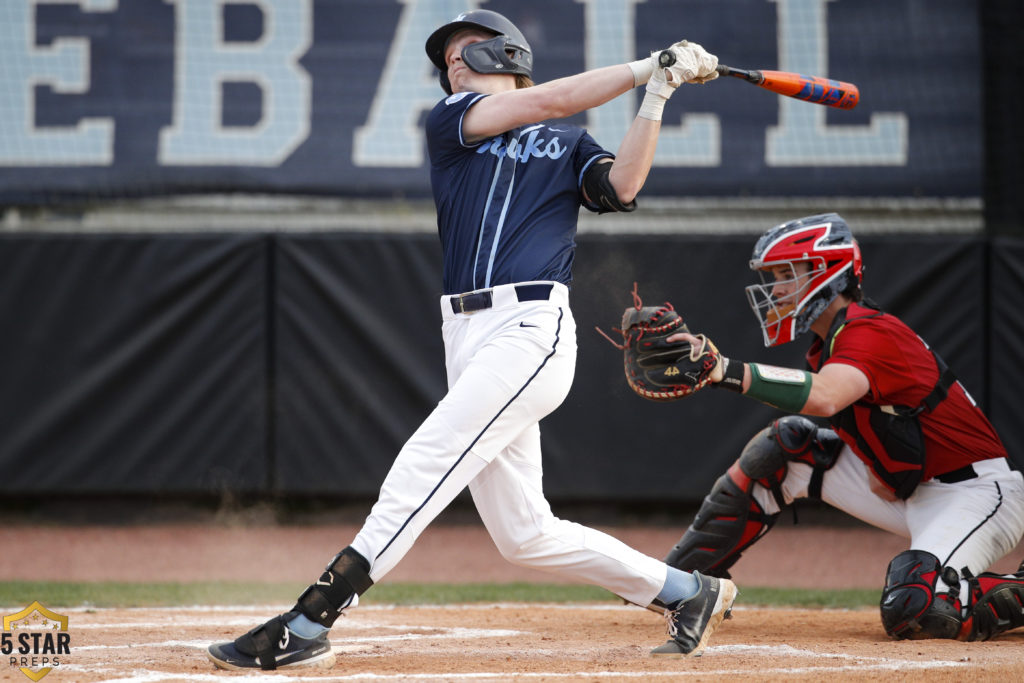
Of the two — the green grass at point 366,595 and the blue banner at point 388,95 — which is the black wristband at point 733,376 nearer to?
the green grass at point 366,595

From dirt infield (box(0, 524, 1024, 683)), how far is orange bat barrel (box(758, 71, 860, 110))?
180 centimetres

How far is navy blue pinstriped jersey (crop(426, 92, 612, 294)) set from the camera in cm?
316

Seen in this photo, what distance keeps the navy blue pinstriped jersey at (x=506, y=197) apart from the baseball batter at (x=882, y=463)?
3.09 feet

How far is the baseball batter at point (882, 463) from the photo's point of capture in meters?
3.72

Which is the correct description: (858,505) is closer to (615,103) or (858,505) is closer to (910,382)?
(910,382)

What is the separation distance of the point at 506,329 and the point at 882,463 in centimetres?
165

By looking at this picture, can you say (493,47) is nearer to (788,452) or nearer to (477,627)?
(788,452)

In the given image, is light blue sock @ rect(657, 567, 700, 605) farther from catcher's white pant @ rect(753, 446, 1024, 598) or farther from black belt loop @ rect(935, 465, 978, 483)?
black belt loop @ rect(935, 465, 978, 483)

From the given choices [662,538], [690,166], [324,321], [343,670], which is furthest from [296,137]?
[343,670]

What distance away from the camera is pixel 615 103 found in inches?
330

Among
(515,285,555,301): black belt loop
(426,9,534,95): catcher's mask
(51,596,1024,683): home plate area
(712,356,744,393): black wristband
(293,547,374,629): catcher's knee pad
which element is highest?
(426,9,534,95): catcher's mask

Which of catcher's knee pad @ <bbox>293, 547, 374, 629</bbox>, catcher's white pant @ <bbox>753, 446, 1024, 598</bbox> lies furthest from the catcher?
catcher's knee pad @ <bbox>293, 547, 374, 629</bbox>

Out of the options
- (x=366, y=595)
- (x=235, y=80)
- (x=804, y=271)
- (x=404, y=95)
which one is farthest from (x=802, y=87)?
(x=235, y=80)

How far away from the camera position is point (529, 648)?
11.9 feet
